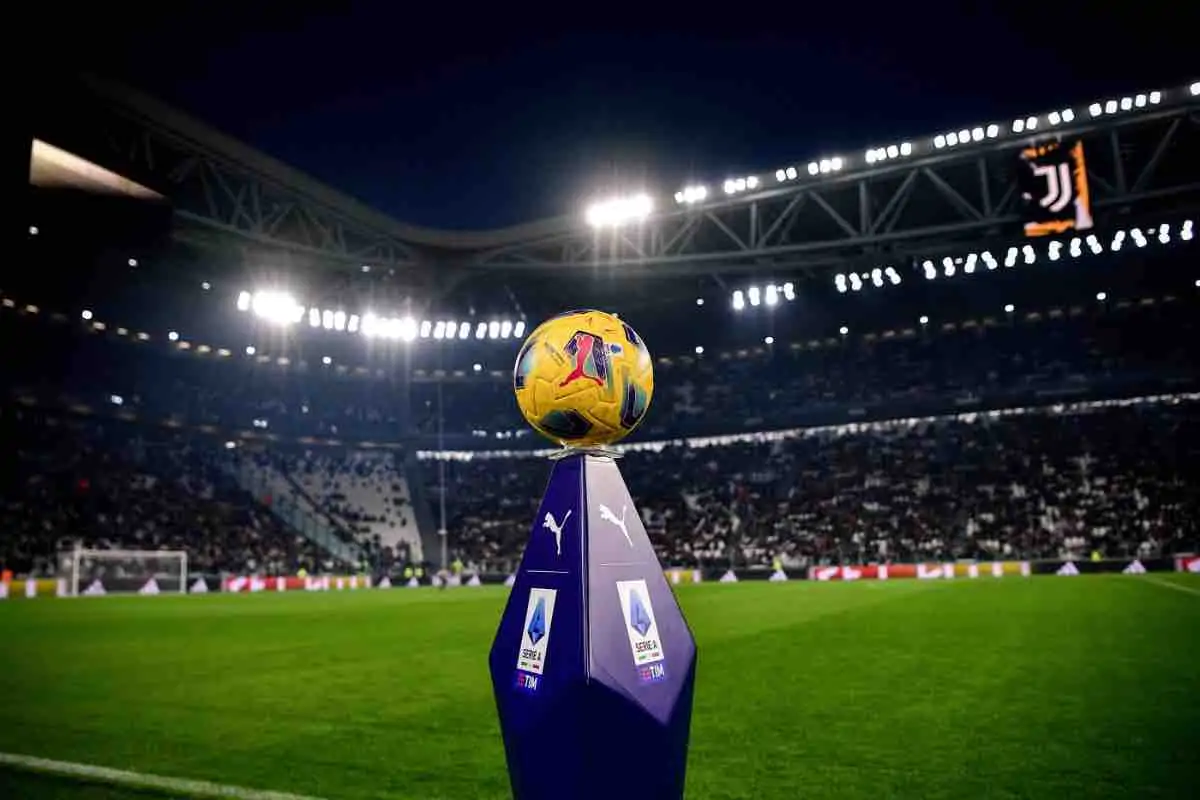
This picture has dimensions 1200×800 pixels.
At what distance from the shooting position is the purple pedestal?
3135 mm

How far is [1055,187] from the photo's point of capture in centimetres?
2444

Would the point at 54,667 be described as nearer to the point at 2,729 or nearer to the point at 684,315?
the point at 2,729

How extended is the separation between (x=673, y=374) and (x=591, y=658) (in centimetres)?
4694

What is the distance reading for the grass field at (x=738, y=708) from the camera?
457 cm

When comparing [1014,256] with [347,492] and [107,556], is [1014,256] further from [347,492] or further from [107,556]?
[107,556]

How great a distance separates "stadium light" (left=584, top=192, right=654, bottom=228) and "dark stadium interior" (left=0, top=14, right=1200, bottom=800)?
1.85 feet

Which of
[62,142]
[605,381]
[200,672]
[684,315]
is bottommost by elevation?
[200,672]

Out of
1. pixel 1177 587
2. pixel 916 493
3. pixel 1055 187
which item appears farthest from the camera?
pixel 916 493

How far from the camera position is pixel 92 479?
110 feet

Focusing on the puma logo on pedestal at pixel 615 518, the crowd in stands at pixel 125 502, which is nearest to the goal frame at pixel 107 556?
the crowd in stands at pixel 125 502

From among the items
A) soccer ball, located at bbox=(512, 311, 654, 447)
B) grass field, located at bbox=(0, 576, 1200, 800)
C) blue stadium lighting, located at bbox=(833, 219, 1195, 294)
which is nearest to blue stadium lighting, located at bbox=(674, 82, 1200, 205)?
blue stadium lighting, located at bbox=(833, 219, 1195, 294)

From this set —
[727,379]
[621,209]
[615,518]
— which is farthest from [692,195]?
[615,518]

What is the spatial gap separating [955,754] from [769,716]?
60.1 inches

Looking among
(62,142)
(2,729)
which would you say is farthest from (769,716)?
(62,142)
